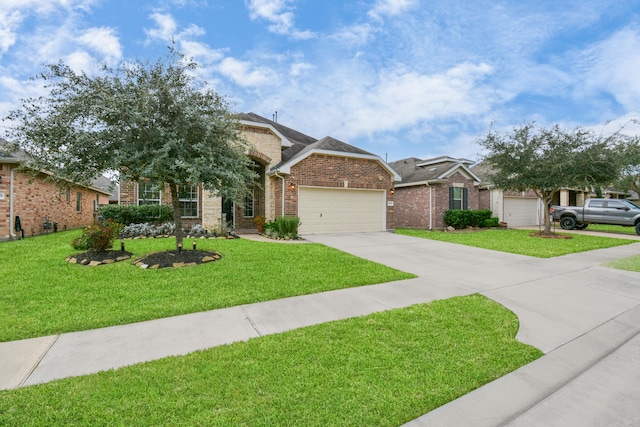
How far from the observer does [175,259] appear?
6898 millimetres

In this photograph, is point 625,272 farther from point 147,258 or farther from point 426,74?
point 147,258

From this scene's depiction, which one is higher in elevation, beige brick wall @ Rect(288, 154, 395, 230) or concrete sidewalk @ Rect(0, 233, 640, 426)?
beige brick wall @ Rect(288, 154, 395, 230)

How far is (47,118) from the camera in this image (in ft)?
20.0

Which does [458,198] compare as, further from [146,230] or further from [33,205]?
[33,205]

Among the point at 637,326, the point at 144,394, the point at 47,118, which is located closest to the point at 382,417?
the point at 144,394

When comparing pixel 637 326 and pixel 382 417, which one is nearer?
pixel 382 417

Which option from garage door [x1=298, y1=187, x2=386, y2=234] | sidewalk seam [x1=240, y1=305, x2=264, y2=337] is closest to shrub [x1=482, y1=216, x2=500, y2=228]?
garage door [x1=298, y1=187, x2=386, y2=234]

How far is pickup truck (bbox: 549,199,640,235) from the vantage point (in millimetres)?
15795

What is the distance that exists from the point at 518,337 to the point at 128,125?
795cm

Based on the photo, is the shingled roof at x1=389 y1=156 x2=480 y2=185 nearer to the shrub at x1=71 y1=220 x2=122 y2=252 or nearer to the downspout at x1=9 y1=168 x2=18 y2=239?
the shrub at x1=71 y1=220 x2=122 y2=252

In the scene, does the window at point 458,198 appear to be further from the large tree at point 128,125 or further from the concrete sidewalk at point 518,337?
the large tree at point 128,125

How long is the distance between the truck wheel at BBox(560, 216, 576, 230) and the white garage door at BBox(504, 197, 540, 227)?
307 cm

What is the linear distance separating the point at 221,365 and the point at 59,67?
724cm

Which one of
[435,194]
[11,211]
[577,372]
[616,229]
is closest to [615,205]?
[616,229]
